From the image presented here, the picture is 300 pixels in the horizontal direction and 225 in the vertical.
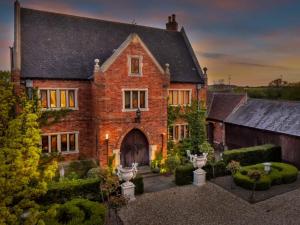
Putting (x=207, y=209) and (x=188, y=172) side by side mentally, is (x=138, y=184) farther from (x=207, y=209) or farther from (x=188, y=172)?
(x=207, y=209)

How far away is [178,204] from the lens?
1557 cm

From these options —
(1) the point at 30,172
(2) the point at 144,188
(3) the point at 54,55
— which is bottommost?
(2) the point at 144,188

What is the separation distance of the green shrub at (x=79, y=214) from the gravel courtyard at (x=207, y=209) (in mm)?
1673

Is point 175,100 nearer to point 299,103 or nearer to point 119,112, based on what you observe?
point 119,112

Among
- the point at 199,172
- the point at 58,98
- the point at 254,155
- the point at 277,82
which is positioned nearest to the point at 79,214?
the point at 199,172

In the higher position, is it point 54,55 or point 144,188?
point 54,55

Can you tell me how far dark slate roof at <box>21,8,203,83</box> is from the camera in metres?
21.1

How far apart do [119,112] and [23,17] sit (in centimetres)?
1248

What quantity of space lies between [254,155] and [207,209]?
9989 mm

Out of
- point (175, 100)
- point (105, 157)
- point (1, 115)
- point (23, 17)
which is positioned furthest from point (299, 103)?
point (23, 17)

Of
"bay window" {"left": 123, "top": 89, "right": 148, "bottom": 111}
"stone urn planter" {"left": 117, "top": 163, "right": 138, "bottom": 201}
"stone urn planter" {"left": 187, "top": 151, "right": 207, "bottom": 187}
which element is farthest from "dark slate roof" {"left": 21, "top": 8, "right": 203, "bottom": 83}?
"stone urn planter" {"left": 117, "top": 163, "right": 138, "bottom": 201}

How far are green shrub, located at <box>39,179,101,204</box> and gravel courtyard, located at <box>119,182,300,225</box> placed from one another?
2575 millimetres

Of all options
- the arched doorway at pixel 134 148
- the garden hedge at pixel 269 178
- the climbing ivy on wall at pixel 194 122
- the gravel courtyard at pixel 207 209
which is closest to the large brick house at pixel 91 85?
the arched doorway at pixel 134 148

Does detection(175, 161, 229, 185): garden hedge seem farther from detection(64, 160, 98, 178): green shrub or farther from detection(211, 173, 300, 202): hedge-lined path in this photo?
detection(64, 160, 98, 178): green shrub
